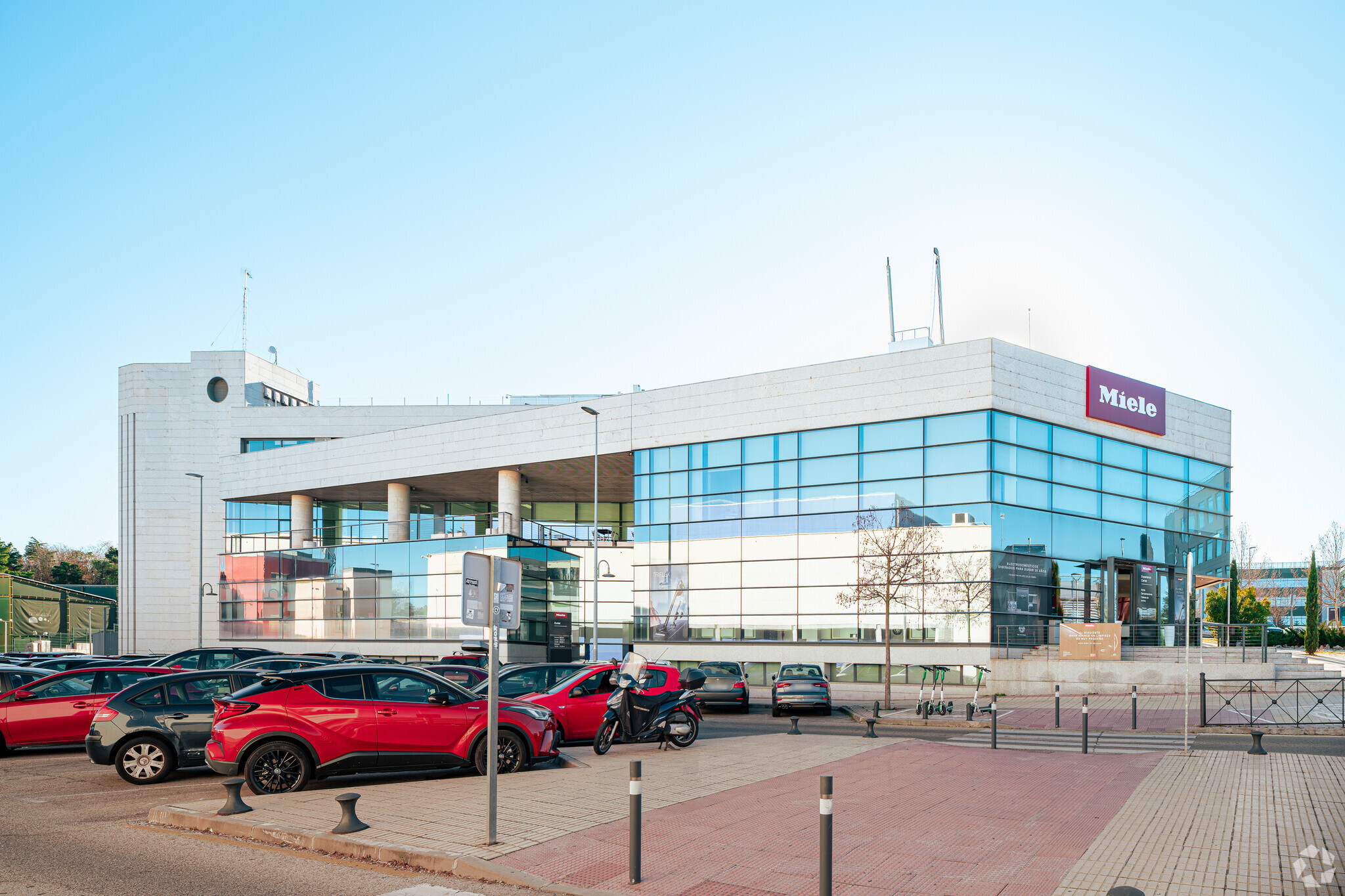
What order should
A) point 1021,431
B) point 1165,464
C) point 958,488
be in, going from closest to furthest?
point 958,488 → point 1021,431 → point 1165,464

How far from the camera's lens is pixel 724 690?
95.5ft

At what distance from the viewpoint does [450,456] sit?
168 feet

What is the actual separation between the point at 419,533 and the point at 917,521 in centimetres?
2709

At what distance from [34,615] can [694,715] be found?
6652 cm

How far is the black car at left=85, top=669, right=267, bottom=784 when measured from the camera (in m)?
15.0

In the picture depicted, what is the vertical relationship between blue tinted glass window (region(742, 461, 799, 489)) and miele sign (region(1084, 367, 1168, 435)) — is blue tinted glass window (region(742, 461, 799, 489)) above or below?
below

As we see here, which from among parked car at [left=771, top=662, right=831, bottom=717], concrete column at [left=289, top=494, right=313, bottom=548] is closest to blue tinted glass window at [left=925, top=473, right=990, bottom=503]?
parked car at [left=771, top=662, right=831, bottom=717]

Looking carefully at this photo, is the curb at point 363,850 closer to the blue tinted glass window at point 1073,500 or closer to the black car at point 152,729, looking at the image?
the black car at point 152,729

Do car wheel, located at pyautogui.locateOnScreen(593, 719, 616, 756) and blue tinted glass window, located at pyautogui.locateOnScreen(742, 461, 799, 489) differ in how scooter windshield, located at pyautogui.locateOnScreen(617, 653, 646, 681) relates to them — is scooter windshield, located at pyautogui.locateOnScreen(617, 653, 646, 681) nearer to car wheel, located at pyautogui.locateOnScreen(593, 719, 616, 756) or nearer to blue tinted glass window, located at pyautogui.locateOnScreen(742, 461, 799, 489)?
car wheel, located at pyautogui.locateOnScreen(593, 719, 616, 756)

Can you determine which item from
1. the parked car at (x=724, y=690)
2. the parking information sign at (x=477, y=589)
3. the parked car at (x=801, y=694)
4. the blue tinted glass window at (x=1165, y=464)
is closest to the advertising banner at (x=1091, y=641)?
the parked car at (x=801, y=694)

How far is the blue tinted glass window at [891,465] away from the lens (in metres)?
36.7

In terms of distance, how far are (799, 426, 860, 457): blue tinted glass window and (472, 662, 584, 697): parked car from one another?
20.5m

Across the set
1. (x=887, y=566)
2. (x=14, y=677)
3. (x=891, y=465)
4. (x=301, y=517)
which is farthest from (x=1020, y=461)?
(x=301, y=517)

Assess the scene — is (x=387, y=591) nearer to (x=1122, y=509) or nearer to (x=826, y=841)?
(x=1122, y=509)
